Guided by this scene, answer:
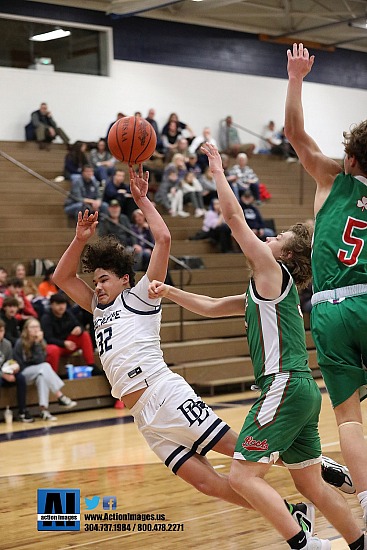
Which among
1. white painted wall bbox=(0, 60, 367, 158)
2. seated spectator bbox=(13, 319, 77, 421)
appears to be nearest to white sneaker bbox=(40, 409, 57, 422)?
seated spectator bbox=(13, 319, 77, 421)

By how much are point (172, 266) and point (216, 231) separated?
1713 millimetres

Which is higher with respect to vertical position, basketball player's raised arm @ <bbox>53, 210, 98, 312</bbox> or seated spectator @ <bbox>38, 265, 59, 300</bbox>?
basketball player's raised arm @ <bbox>53, 210, 98, 312</bbox>

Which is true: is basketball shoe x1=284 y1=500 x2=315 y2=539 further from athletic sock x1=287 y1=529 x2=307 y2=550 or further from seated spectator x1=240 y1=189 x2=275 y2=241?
seated spectator x1=240 y1=189 x2=275 y2=241

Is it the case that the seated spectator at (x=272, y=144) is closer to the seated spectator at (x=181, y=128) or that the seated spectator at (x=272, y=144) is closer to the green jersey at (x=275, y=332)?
the seated spectator at (x=181, y=128)

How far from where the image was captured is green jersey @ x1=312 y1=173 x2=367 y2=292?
3.67 meters

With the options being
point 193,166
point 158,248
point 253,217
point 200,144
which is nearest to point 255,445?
point 158,248

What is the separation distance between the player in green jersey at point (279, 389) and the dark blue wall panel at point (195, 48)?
1432 cm

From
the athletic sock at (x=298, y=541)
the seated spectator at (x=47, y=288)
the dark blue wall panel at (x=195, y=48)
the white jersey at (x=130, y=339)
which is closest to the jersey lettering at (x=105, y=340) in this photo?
the white jersey at (x=130, y=339)

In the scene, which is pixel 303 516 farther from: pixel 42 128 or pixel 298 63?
pixel 42 128

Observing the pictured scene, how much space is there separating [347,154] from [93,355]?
780 cm

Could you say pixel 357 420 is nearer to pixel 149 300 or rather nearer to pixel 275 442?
pixel 275 442

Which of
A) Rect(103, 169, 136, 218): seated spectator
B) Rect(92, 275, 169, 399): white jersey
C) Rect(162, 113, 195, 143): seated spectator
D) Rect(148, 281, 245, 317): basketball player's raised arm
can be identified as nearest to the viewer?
Rect(92, 275, 169, 399): white jersey

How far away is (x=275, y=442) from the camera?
13.2ft

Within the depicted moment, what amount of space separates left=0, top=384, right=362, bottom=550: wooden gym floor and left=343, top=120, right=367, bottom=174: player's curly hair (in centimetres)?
228
